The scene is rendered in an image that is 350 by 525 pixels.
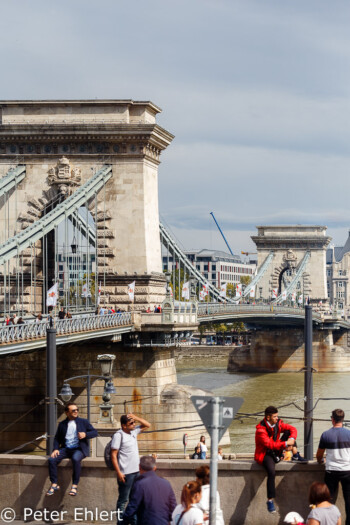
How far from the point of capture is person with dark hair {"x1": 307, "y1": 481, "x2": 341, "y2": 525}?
1223cm

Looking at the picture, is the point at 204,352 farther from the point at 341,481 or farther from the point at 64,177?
the point at 341,481

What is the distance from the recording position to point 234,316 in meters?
75.7

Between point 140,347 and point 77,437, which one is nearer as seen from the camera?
point 77,437

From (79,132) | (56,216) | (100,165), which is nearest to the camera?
(56,216)

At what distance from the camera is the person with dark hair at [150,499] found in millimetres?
12758

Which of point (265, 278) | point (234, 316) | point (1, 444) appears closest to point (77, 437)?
point (1, 444)

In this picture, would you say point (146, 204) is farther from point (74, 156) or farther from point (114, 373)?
point (114, 373)

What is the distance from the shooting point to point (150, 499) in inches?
504

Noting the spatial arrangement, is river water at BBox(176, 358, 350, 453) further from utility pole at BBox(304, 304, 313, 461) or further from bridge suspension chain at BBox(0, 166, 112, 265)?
utility pole at BBox(304, 304, 313, 461)

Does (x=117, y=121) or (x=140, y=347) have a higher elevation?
(x=117, y=121)

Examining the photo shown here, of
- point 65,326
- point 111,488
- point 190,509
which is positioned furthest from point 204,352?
point 190,509

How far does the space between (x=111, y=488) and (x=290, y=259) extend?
10800 centimetres

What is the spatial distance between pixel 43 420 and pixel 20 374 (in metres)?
2.15

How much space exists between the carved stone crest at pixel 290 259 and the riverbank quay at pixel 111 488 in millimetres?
107342
